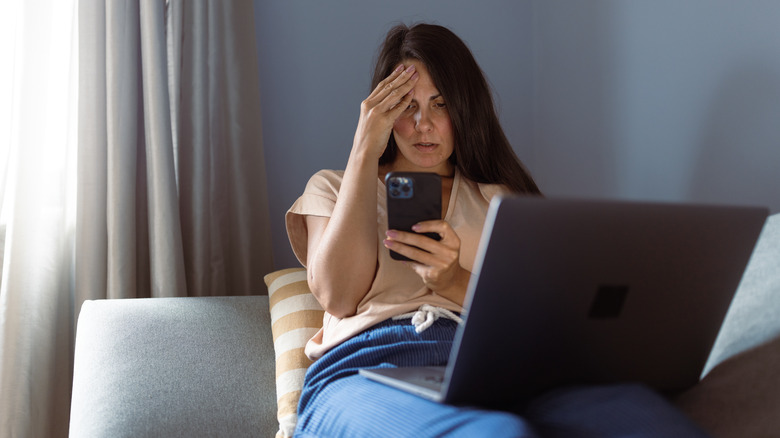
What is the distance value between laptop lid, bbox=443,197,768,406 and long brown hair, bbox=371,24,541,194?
0.65 meters

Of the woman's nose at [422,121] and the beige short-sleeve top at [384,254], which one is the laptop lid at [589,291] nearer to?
the beige short-sleeve top at [384,254]

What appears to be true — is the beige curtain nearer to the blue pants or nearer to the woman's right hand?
the woman's right hand

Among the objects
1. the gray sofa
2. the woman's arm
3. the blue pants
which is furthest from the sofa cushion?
the woman's arm

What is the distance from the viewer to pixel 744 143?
1444 millimetres

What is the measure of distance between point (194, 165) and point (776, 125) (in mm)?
1389

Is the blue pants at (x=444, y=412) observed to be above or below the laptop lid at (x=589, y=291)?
below

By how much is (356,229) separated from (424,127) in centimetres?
28

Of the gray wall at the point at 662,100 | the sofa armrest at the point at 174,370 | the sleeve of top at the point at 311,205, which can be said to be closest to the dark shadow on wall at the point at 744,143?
the gray wall at the point at 662,100

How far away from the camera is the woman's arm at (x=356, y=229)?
4.14 feet

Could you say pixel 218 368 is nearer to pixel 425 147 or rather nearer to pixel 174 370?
pixel 174 370

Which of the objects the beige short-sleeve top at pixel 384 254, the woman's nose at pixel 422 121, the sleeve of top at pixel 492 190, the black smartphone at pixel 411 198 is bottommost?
the beige short-sleeve top at pixel 384 254

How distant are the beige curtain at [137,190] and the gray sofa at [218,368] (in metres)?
0.31

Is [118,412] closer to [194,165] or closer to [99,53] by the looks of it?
[194,165]

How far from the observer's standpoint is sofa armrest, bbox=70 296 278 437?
4.07 ft
